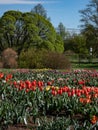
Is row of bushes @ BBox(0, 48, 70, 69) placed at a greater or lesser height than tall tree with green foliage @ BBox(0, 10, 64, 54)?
Answer: lesser

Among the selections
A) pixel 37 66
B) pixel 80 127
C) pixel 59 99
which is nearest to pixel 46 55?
pixel 37 66

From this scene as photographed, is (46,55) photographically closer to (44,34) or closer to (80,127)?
(44,34)

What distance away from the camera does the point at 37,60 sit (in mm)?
34781

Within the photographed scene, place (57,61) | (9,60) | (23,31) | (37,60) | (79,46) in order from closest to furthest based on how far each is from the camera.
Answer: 1. (57,61)
2. (37,60)
3. (9,60)
4. (23,31)
5. (79,46)

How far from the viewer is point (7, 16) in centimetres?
5097

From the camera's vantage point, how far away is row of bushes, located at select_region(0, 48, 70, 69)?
32.5m

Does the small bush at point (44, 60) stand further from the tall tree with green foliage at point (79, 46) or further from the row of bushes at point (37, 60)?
the tall tree with green foliage at point (79, 46)

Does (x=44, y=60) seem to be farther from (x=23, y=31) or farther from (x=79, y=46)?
(x=79, y=46)

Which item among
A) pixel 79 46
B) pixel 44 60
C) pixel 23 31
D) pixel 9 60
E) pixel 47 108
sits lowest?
pixel 9 60

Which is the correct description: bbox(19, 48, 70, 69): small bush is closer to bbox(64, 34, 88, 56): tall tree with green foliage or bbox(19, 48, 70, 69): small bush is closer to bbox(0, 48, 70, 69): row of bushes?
bbox(0, 48, 70, 69): row of bushes

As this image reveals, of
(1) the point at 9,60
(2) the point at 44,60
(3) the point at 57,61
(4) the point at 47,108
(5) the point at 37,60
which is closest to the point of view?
(4) the point at 47,108

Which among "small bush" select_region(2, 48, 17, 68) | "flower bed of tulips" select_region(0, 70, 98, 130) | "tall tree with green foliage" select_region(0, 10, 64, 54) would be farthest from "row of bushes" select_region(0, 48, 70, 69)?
"flower bed of tulips" select_region(0, 70, 98, 130)

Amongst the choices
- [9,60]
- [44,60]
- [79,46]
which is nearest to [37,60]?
[44,60]

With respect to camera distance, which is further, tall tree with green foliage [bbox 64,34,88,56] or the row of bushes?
tall tree with green foliage [bbox 64,34,88,56]
